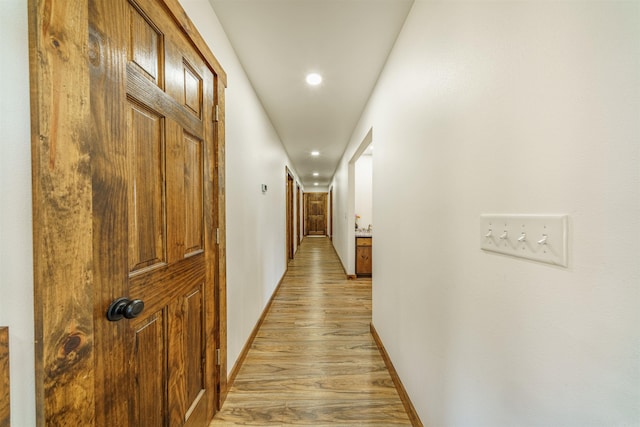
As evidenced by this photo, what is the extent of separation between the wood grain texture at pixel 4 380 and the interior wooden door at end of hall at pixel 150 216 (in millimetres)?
172

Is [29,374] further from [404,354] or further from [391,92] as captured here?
[391,92]

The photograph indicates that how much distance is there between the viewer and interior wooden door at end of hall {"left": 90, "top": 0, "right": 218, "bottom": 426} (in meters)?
0.67

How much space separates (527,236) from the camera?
25.6 inches

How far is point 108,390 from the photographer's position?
0.69 meters

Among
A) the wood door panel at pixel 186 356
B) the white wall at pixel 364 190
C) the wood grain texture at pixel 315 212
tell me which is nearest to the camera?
the wood door panel at pixel 186 356

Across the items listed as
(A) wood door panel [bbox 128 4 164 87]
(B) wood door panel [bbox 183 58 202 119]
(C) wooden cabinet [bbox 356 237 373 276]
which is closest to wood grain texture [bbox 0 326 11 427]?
(A) wood door panel [bbox 128 4 164 87]

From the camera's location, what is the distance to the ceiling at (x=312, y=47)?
4.67ft

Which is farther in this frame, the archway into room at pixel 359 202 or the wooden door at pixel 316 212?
the wooden door at pixel 316 212

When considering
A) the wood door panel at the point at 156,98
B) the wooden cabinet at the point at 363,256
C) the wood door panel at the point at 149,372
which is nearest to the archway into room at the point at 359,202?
the wooden cabinet at the point at 363,256

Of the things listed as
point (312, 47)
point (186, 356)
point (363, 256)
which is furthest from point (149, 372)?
point (363, 256)

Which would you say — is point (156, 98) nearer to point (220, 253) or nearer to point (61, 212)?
point (61, 212)

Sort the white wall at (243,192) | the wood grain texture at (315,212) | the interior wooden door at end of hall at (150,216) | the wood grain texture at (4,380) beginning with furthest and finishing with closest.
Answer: the wood grain texture at (315,212)
the white wall at (243,192)
the interior wooden door at end of hall at (150,216)
the wood grain texture at (4,380)

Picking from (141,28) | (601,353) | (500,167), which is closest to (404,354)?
(601,353)

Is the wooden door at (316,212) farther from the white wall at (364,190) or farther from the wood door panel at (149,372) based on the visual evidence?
the wood door panel at (149,372)
